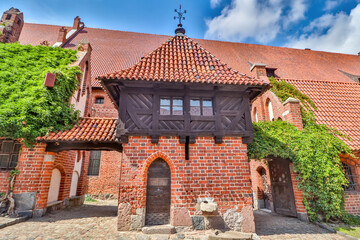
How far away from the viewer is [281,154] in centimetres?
762

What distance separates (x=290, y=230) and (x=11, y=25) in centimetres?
1945

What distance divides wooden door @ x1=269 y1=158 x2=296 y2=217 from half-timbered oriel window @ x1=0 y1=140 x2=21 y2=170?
36.8 ft

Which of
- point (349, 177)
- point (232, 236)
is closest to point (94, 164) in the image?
point (232, 236)

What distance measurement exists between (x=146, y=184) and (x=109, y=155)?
9.11 meters

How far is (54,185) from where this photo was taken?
28.1ft

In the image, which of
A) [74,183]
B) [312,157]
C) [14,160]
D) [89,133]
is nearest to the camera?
[89,133]

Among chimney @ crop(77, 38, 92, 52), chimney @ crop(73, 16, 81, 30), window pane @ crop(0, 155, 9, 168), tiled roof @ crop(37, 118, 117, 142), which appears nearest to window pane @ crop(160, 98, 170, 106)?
tiled roof @ crop(37, 118, 117, 142)

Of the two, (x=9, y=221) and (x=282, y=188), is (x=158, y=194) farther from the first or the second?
(x=282, y=188)

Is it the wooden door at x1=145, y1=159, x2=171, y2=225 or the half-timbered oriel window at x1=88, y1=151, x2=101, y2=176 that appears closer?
the wooden door at x1=145, y1=159, x2=171, y2=225

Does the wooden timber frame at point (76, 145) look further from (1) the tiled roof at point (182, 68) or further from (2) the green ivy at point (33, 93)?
(1) the tiled roof at point (182, 68)

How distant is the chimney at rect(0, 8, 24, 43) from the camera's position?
1236 centimetres

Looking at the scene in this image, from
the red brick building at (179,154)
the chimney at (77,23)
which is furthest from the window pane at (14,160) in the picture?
the chimney at (77,23)

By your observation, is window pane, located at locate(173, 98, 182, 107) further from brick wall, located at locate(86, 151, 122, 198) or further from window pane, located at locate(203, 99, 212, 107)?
brick wall, located at locate(86, 151, 122, 198)

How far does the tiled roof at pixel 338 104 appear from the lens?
908cm
